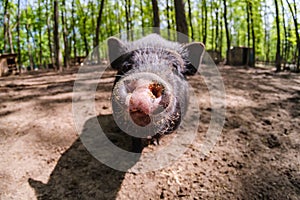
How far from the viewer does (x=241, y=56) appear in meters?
16.1

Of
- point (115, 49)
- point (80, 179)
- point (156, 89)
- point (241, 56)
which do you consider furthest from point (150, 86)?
point (241, 56)

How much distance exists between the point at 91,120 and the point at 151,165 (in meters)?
1.55

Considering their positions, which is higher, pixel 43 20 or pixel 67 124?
pixel 43 20

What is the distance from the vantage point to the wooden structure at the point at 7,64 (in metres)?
12.2

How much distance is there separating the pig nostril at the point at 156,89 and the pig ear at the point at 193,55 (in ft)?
4.21

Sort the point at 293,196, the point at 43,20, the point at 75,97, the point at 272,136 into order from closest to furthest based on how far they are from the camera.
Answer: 1. the point at 293,196
2. the point at 272,136
3. the point at 75,97
4. the point at 43,20

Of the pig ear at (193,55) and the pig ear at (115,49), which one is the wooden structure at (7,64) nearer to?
the pig ear at (115,49)

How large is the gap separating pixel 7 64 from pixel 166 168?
1356 centimetres

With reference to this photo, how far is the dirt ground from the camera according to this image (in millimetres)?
2492

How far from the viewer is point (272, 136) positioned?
344 centimetres

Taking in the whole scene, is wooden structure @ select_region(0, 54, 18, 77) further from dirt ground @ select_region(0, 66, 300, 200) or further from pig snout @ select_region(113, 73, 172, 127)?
pig snout @ select_region(113, 73, 172, 127)

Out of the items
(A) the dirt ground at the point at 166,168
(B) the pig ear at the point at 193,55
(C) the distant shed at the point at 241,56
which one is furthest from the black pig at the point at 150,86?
(C) the distant shed at the point at 241,56

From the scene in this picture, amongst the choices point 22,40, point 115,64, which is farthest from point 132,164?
point 22,40

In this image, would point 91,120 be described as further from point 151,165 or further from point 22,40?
point 22,40
